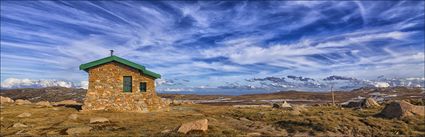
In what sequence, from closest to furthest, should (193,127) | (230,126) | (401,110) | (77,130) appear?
(193,127), (77,130), (230,126), (401,110)

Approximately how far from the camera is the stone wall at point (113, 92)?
3769cm

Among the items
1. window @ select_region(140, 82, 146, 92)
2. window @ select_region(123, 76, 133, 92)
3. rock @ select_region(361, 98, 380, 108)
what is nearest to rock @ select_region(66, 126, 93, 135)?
window @ select_region(123, 76, 133, 92)

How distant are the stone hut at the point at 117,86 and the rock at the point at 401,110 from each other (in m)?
22.6

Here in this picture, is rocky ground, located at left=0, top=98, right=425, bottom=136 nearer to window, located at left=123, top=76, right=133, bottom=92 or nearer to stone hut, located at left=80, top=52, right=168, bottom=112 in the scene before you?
stone hut, located at left=80, top=52, right=168, bottom=112

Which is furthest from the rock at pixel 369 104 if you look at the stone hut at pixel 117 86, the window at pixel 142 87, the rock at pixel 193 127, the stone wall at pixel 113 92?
the rock at pixel 193 127

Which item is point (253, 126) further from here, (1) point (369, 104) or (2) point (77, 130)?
(1) point (369, 104)

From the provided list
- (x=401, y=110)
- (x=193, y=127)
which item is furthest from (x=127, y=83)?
(x=401, y=110)

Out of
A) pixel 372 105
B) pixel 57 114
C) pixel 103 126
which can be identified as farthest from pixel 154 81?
pixel 372 105

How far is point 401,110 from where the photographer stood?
96.7ft

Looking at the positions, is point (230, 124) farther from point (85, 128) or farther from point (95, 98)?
point (95, 98)

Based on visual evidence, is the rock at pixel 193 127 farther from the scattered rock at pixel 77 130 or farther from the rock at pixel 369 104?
the rock at pixel 369 104

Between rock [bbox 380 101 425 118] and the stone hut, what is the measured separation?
22.6 m

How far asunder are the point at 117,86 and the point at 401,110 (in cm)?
2623

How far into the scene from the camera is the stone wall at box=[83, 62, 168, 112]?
3769 cm
